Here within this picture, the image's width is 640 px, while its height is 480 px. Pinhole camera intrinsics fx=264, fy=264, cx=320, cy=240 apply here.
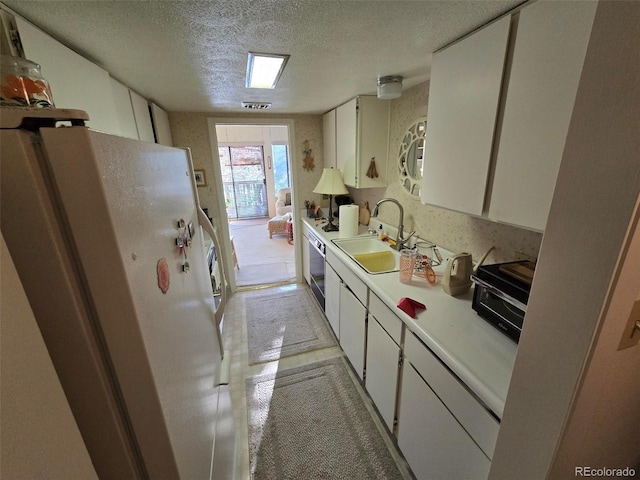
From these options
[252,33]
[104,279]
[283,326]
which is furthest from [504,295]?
[283,326]

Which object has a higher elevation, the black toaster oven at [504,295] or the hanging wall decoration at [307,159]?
the hanging wall decoration at [307,159]

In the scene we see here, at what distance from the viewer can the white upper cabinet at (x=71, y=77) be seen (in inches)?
33.0

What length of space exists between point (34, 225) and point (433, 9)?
121 centimetres

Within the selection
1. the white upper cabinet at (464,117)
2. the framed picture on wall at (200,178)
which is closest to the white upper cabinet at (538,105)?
the white upper cabinet at (464,117)

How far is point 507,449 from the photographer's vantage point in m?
0.69

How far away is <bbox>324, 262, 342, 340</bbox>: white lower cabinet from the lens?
2.13 metres

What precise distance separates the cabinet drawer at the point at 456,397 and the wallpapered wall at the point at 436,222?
0.71 meters

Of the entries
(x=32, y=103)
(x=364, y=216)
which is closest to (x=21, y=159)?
(x=32, y=103)

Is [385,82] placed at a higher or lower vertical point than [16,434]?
higher

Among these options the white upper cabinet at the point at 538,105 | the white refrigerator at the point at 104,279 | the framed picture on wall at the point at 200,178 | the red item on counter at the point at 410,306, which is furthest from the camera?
the framed picture on wall at the point at 200,178

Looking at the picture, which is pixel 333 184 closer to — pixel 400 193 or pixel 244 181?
pixel 400 193

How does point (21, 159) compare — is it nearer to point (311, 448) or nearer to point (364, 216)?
point (311, 448)

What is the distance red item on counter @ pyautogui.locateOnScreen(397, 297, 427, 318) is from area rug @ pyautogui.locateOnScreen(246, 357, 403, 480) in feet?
2.96

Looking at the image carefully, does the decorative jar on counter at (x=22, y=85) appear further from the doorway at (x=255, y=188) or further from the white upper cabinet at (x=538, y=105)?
the doorway at (x=255, y=188)
